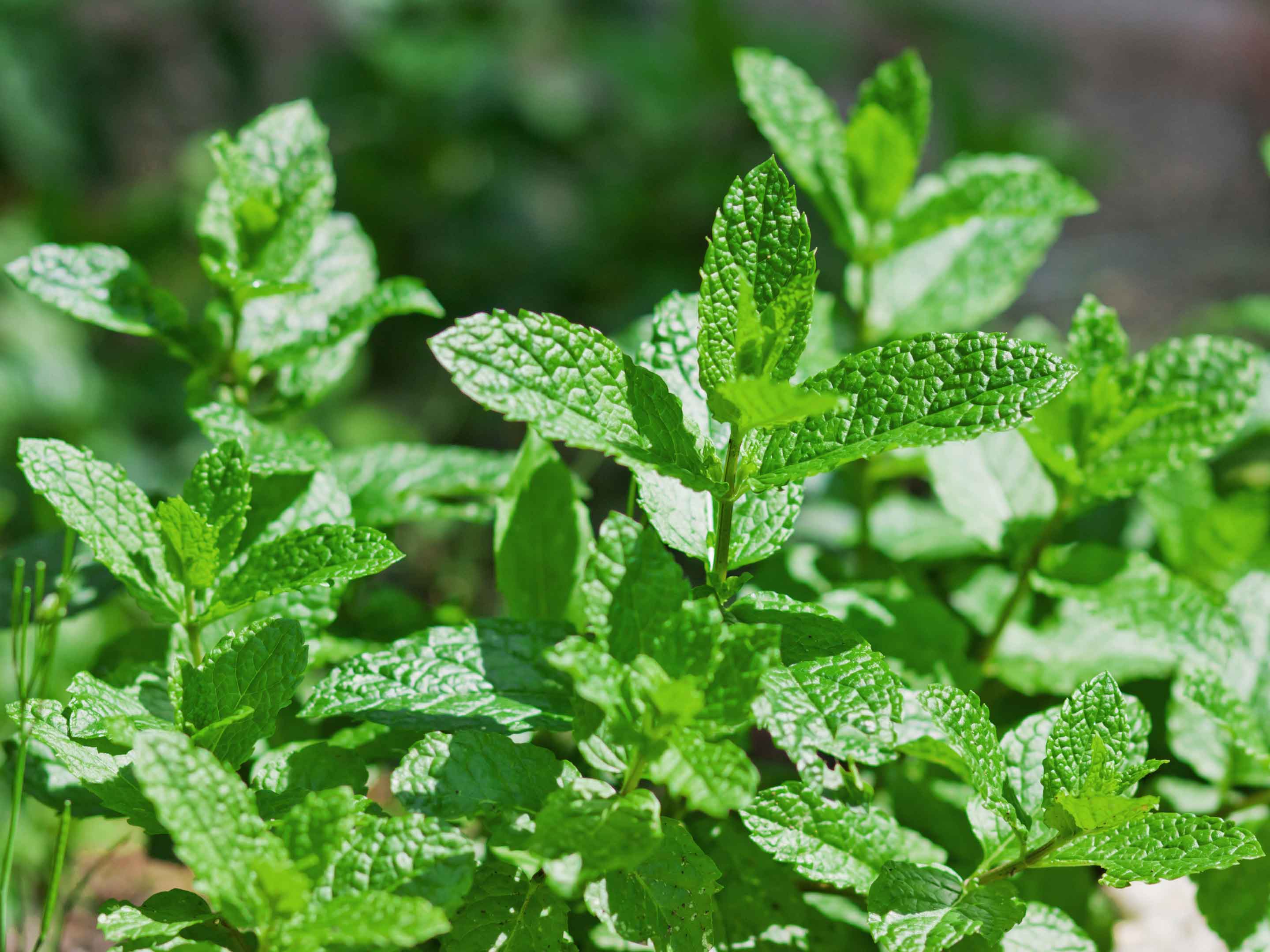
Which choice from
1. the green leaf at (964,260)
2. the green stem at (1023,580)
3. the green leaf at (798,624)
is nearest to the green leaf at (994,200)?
the green leaf at (964,260)

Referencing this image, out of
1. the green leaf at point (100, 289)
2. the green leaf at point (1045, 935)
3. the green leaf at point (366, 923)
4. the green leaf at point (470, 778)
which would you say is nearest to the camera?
the green leaf at point (366, 923)

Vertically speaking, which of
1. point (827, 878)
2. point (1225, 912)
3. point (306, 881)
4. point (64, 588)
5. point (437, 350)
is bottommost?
point (1225, 912)

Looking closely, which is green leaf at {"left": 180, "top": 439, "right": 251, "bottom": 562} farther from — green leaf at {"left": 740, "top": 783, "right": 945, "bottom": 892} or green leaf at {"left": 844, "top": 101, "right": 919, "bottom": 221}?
green leaf at {"left": 844, "top": 101, "right": 919, "bottom": 221}

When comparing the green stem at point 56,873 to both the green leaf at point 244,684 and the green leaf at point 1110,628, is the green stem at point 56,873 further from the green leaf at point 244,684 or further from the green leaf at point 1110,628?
the green leaf at point 1110,628

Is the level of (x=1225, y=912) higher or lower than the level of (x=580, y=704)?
lower

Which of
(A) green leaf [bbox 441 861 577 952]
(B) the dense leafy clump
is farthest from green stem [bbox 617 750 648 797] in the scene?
(A) green leaf [bbox 441 861 577 952]

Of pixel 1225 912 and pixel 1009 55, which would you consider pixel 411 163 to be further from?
pixel 1225 912

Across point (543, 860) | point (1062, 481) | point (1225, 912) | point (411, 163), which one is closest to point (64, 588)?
point (543, 860)
